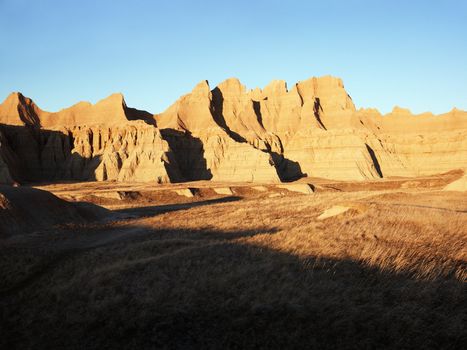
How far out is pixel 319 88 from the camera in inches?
4508

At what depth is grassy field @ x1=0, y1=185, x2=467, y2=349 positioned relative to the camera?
6250 millimetres

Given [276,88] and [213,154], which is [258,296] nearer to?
[213,154]

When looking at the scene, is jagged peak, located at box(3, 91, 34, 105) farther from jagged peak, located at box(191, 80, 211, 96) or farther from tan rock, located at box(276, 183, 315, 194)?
tan rock, located at box(276, 183, 315, 194)

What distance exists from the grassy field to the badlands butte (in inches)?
2146

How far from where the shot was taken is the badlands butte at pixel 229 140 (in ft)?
243

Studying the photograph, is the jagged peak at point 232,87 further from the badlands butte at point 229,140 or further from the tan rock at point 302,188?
the tan rock at point 302,188

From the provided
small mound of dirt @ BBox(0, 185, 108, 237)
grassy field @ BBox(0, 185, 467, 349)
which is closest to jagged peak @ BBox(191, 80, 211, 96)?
small mound of dirt @ BBox(0, 185, 108, 237)

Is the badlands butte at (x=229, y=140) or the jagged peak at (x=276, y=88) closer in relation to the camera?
the badlands butte at (x=229, y=140)

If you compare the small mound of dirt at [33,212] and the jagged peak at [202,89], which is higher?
the jagged peak at [202,89]

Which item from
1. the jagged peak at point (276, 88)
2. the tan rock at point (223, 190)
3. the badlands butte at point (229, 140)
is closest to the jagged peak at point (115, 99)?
the badlands butte at point (229, 140)

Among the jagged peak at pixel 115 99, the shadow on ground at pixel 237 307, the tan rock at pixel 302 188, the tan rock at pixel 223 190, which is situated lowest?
the tan rock at pixel 302 188

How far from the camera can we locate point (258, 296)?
24.0 feet

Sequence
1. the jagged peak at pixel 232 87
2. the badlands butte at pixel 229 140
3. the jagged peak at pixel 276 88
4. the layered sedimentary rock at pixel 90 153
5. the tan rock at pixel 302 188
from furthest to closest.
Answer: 1. the jagged peak at pixel 276 88
2. the jagged peak at pixel 232 87
3. the badlands butte at pixel 229 140
4. the layered sedimentary rock at pixel 90 153
5. the tan rock at pixel 302 188

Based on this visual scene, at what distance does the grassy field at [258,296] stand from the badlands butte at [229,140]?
54497 mm
